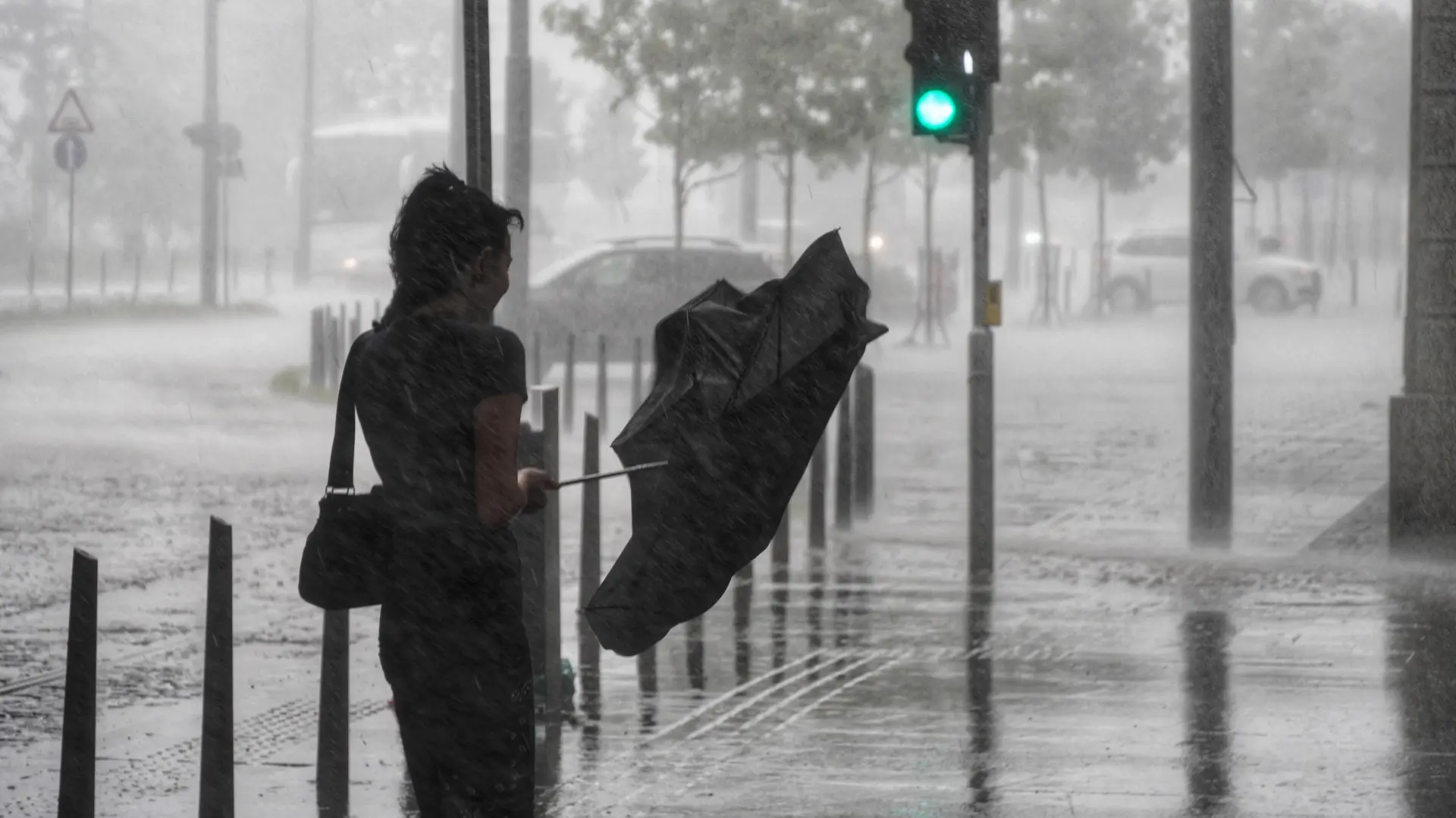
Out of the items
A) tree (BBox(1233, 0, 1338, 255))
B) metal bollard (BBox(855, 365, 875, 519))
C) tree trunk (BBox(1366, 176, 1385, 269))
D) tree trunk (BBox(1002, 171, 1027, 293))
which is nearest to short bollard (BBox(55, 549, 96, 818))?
metal bollard (BBox(855, 365, 875, 519))

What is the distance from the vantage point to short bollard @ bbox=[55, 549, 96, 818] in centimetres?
585

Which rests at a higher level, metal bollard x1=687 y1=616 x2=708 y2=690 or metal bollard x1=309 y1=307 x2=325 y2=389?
metal bollard x1=309 y1=307 x2=325 y2=389

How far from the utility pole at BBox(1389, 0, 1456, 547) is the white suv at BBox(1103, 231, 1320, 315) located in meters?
36.7

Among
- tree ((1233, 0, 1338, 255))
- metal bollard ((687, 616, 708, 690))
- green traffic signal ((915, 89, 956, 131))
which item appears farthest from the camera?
tree ((1233, 0, 1338, 255))

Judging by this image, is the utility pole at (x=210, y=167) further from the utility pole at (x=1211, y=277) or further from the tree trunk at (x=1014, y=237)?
the utility pole at (x=1211, y=277)

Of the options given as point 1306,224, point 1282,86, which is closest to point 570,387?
point 1282,86

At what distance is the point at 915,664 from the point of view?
929 centimetres

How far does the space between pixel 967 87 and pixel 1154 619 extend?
289 cm

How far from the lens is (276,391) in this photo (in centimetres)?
2495

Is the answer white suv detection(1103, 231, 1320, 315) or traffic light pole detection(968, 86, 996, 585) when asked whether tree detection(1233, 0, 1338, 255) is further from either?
traffic light pole detection(968, 86, 996, 585)

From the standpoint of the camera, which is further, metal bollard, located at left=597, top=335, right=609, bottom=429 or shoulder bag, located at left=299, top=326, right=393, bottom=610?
metal bollard, located at left=597, top=335, right=609, bottom=429

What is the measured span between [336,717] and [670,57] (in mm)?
24005

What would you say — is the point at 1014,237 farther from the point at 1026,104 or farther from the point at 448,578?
the point at 448,578

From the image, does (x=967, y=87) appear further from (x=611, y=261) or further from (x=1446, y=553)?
(x=611, y=261)
